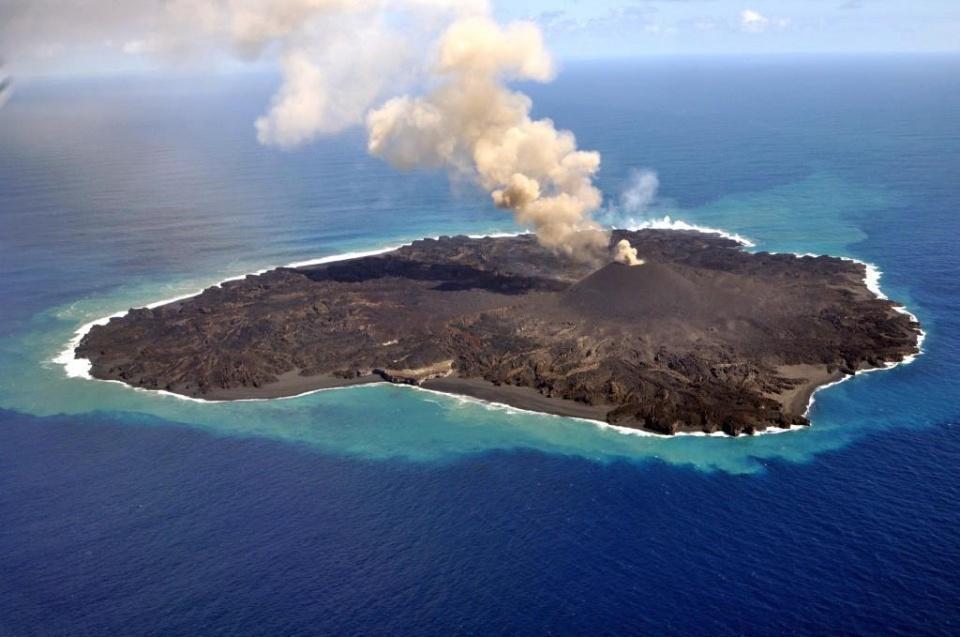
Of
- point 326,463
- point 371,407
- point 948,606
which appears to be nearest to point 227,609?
point 326,463

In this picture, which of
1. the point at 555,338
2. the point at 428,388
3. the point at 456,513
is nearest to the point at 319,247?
the point at 555,338

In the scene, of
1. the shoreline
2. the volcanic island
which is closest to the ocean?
the shoreline

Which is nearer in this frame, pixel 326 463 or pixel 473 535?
pixel 473 535

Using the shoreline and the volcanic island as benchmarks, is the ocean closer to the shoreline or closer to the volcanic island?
the shoreline

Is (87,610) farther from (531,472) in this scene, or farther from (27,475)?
(531,472)

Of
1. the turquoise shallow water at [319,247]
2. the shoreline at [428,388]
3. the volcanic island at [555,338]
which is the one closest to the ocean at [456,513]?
the turquoise shallow water at [319,247]

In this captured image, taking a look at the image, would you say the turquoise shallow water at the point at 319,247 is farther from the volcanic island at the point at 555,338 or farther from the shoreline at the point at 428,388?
the volcanic island at the point at 555,338

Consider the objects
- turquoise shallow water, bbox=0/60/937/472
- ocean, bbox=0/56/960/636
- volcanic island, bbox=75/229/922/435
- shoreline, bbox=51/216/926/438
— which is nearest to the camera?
ocean, bbox=0/56/960/636

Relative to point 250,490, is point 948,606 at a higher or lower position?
lower
